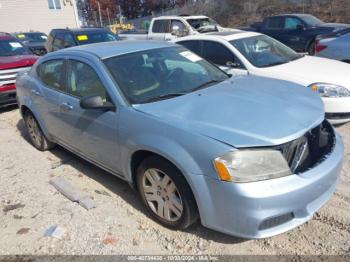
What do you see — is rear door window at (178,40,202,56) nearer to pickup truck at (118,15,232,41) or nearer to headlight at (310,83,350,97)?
headlight at (310,83,350,97)

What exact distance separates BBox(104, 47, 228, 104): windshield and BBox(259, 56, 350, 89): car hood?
1.61 metres

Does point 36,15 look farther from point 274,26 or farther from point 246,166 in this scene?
point 246,166

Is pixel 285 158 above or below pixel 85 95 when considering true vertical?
below

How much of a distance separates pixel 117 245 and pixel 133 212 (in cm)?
51

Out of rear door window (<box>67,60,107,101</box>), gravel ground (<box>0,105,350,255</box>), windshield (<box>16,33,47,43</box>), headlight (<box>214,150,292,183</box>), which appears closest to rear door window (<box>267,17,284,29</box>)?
gravel ground (<box>0,105,350,255</box>)

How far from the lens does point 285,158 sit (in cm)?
255

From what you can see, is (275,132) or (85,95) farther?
(85,95)

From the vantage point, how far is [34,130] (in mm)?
5219

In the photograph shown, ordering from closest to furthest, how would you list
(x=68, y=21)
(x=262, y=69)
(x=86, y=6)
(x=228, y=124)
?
(x=228, y=124), (x=262, y=69), (x=68, y=21), (x=86, y=6)

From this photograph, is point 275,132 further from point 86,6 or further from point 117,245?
point 86,6

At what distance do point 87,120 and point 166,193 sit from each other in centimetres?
123

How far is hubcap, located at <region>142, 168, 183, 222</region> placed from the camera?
115 inches

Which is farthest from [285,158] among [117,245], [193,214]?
[117,245]

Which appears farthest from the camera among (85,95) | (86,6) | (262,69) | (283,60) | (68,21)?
(86,6)
